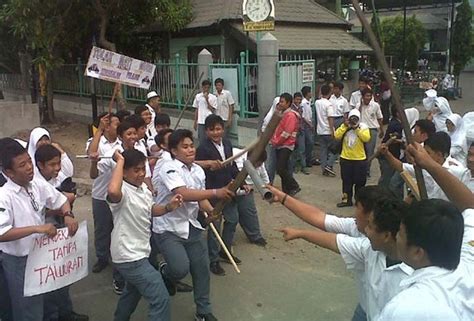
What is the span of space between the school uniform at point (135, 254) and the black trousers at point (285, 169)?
4153 mm

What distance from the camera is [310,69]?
10.3 metres

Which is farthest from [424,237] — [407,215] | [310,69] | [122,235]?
[310,69]

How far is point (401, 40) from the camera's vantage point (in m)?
25.6

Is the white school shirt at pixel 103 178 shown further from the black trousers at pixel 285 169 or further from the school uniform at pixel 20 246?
the black trousers at pixel 285 169

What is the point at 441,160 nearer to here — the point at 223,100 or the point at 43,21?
the point at 223,100

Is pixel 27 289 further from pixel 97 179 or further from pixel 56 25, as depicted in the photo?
pixel 56 25

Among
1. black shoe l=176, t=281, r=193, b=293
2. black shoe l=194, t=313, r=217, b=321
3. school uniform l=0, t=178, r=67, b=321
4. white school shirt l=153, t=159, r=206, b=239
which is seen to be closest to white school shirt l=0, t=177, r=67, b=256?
school uniform l=0, t=178, r=67, b=321

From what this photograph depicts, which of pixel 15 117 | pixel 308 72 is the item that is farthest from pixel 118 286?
pixel 15 117

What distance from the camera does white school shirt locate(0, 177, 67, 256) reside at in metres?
3.05

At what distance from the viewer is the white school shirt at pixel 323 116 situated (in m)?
8.80

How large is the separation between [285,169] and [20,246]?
4.80 metres

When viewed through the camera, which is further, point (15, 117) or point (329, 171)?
point (15, 117)

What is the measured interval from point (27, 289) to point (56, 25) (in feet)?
31.5

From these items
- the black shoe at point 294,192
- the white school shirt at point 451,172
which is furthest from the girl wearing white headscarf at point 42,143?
the black shoe at point 294,192
